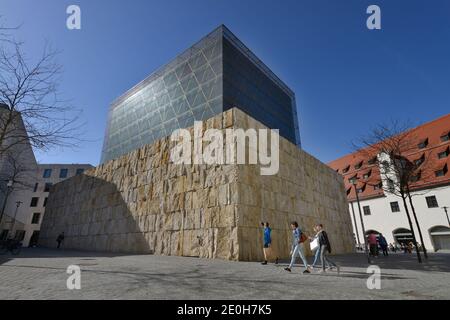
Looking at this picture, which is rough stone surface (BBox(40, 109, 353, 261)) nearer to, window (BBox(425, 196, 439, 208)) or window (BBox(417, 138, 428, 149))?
window (BBox(425, 196, 439, 208))

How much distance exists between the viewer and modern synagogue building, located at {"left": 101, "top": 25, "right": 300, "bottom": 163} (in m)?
27.2

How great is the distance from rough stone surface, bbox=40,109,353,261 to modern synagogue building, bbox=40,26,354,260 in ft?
0.18

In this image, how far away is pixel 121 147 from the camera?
37.4 metres

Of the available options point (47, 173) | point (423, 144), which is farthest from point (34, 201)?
point (423, 144)

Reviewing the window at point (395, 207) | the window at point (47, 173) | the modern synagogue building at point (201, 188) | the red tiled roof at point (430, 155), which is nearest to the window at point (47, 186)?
the window at point (47, 173)

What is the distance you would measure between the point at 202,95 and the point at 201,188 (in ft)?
56.2

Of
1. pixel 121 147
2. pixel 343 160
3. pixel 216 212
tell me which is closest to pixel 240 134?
pixel 216 212

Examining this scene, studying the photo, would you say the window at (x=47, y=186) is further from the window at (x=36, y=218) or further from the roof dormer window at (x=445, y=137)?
the roof dormer window at (x=445, y=137)

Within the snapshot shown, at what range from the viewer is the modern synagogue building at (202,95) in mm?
27250

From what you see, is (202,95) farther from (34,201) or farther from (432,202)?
(34,201)

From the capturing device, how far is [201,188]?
12.8 meters
